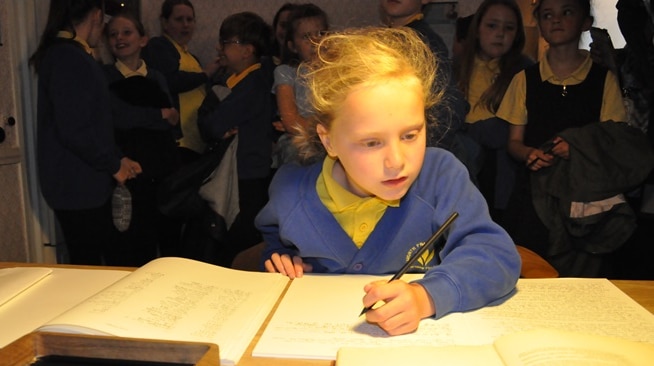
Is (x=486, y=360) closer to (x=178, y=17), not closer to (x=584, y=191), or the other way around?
(x=584, y=191)

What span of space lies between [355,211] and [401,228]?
0.09m

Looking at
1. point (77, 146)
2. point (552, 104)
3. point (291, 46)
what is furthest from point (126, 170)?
point (552, 104)

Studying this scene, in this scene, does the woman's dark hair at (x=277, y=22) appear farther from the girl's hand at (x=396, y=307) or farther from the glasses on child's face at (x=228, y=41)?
the girl's hand at (x=396, y=307)

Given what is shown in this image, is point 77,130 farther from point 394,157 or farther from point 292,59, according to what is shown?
point 394,157

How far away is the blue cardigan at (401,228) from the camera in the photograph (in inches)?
35.2

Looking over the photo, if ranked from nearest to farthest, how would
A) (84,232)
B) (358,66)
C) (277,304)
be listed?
1. (277,304)
2. (358,66)
3. (84,232)

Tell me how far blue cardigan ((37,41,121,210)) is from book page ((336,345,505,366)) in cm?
177

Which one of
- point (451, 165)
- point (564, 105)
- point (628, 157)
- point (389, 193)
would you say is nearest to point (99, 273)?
point (389, 193)

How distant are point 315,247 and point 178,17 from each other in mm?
2074

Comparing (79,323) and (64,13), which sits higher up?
(64,13)

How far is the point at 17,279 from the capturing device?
0.93m

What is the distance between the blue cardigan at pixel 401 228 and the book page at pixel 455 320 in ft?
0.24

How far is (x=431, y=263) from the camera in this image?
1.14 m

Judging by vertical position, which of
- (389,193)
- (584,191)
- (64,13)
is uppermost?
(64,13)
